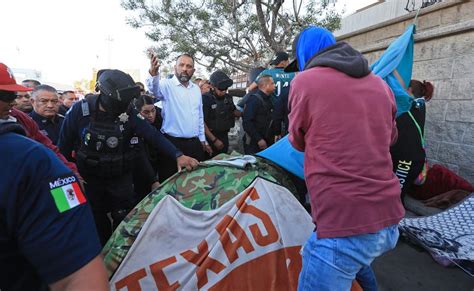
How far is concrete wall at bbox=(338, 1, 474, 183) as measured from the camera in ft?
11.5

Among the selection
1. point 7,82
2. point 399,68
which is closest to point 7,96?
Result: point 7,82

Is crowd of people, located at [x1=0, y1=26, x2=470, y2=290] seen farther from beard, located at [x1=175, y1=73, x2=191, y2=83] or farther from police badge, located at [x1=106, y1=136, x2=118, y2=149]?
beard, located at [x1=175, y1=73, x2=191, y2=83]

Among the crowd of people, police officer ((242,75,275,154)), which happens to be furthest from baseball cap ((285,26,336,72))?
police officer ((242,75,275,154))

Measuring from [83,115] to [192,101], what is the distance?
1505 millimetres

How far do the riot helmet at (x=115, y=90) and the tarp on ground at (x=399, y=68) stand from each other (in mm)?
1950

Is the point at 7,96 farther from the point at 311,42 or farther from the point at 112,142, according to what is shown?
the point at 112,142

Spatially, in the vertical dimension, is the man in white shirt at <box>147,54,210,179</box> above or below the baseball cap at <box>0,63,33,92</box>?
below

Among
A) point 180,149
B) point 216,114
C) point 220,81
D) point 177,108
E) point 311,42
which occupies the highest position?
point 311,42

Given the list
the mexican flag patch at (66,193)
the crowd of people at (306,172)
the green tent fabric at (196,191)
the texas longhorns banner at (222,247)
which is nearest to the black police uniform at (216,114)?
the crowd of people at (306,172)

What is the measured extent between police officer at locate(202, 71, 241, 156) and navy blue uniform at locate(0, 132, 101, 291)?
382cm

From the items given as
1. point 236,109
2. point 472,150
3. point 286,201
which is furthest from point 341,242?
point 236,109

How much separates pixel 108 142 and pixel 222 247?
1.31 m

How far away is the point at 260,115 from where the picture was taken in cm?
473

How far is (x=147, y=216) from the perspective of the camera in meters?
2.03
